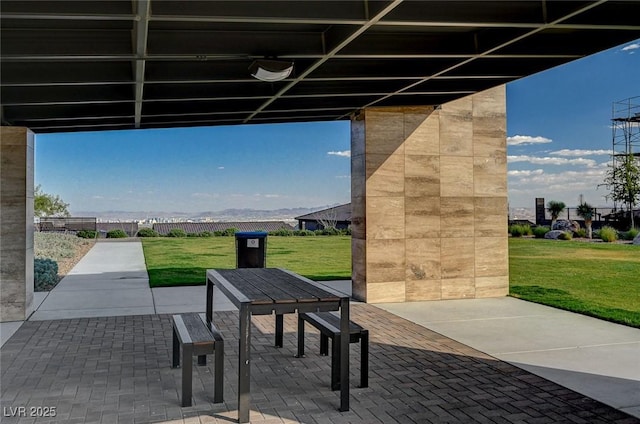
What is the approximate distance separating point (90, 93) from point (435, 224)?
5906 millimetres

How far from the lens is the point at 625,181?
33.0 meters

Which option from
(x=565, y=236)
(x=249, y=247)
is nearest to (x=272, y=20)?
(x=249, y=247)

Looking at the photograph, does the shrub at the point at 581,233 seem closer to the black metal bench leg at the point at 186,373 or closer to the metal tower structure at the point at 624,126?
the metal tower structure at the point at 624,126

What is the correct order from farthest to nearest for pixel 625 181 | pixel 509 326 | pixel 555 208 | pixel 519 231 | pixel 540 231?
pixel 625 181 → pixel 555 208 → pixel 519 231 → pixel 540 231 → pixel 509 326

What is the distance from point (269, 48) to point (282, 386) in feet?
11.2

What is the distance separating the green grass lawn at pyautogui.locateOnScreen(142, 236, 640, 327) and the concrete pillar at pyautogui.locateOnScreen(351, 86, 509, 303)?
136 centimetres

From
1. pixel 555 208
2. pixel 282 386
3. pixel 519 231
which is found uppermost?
pixel 555 208

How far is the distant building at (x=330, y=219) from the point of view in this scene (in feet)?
112

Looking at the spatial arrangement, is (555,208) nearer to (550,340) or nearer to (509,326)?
(509,326)

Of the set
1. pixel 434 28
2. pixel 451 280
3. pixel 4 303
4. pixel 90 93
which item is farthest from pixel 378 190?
pixel 4 303

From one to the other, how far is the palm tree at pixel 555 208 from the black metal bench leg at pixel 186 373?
1223 inches

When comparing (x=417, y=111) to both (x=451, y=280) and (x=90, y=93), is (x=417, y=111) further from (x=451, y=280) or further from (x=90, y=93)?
(x=90, y=93)

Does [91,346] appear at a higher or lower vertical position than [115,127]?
lower

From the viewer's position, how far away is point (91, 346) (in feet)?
20.5
